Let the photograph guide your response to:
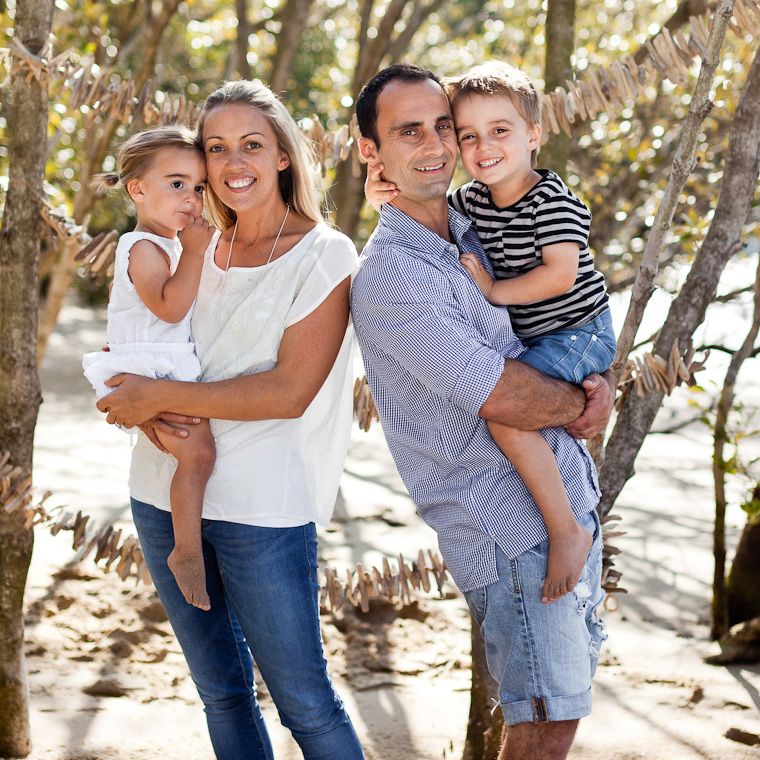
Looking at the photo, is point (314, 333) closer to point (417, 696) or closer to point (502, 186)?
point (502, 186)

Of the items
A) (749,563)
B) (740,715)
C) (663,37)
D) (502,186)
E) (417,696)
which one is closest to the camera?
(502,186)

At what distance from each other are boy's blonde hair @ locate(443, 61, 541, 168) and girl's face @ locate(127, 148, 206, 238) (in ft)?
2.11

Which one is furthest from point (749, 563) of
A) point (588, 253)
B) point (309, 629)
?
point (309, 629)

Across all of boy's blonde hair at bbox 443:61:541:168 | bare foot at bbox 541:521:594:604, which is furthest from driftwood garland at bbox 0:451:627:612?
boy's blonde hair at bbox 443:61:541:168

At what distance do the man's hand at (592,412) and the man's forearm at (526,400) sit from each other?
6 centimetres

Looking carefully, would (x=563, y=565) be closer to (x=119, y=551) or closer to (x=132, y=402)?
(x=132, y=402)

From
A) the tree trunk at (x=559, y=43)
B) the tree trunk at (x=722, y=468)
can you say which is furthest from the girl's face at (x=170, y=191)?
the tree trunk at (x=722, y=468)

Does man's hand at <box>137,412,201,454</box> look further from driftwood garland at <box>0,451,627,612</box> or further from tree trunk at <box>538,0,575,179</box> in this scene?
tree trunk at <box>538,0,575,179</box>

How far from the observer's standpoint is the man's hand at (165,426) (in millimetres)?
1744

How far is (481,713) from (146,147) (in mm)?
1935

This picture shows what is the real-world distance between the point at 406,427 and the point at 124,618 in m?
2.33

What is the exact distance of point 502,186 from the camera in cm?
188

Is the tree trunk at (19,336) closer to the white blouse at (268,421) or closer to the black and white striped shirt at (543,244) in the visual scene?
the white blouse at (268,421)

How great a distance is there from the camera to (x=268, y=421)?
1.76m
